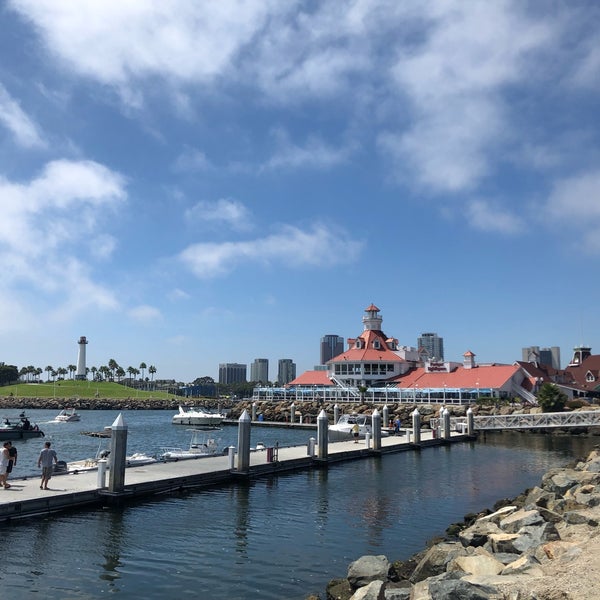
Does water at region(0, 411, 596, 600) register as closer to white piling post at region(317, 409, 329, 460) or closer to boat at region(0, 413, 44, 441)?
white piling post at region(317, 409, 329, 460)

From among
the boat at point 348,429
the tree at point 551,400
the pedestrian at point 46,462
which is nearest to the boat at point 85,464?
the pedestrian at point 46,462

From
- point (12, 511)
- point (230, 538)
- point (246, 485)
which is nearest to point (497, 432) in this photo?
point (246, 485)

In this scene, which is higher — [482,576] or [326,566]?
[482,576]

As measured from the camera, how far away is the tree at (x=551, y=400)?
65875mm

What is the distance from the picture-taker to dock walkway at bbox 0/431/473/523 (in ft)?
67.3

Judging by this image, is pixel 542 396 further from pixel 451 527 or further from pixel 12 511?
pixel 12 511

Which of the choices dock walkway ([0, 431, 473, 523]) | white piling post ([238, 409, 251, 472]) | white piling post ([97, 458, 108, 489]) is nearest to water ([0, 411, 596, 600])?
dock walkway ([0, 431, 473, 523])

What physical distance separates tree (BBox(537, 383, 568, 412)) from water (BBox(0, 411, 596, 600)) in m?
34.1

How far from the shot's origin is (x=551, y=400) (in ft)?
216

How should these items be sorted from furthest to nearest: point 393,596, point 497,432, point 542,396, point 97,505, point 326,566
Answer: point 542,396 → point 497,432 → point 97,505 → point 326,566 → point 393,596

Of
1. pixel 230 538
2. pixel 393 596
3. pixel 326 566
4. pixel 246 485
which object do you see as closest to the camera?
pixel 393 596

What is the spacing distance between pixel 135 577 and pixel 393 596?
277 inches

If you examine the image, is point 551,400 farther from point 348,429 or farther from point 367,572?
point 367,572

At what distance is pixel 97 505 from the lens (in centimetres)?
2234
